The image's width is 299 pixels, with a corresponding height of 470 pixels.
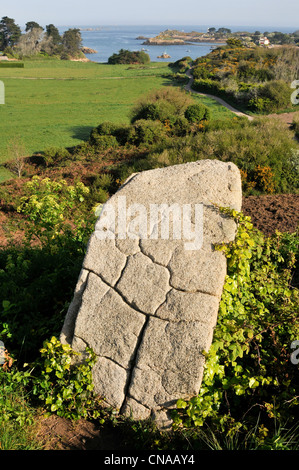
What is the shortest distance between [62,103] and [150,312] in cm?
2977

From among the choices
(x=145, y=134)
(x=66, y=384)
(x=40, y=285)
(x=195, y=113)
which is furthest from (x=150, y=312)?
(x=195, y=113)

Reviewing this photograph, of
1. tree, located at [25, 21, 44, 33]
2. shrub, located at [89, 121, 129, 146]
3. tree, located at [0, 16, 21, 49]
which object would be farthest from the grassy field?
tree, located at [25, 21, 44, 33]

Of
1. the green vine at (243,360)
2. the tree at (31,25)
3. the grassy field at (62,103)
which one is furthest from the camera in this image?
the tree at (31,25)

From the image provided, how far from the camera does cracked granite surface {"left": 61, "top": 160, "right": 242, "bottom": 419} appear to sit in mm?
2936

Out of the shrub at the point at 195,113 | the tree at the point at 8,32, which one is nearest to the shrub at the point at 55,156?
the shrub at the point at 195,113

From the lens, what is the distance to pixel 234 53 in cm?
4625

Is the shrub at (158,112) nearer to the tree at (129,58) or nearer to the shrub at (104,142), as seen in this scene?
the shrub at (104,142)

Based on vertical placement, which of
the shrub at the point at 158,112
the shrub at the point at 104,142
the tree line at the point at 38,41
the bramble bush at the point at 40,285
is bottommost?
the bramble bush at the point at 40,285

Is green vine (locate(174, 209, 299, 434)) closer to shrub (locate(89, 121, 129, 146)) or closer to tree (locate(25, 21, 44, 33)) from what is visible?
shrub (locate(89, 121, 129, 146))

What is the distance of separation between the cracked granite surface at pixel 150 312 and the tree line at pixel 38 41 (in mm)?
81560

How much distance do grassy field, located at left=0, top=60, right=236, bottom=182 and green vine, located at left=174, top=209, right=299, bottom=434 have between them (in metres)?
12.0

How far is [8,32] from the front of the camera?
3142 inches

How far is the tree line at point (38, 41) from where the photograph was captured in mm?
77188

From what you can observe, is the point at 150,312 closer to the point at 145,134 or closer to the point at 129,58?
the point at 145,134
